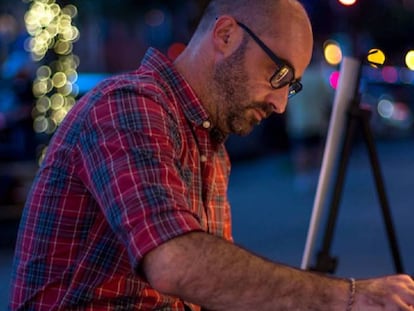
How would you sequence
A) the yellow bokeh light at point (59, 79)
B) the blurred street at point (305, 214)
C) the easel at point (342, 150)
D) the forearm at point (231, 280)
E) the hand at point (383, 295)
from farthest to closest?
the yellow bokeh light at point (59, 79) < the blurred street at point (305, 214) < the easel at point (342, 150) < the hand at point (383, 295) < the forearm at point (231, 280)

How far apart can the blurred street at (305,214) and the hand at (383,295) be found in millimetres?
4815

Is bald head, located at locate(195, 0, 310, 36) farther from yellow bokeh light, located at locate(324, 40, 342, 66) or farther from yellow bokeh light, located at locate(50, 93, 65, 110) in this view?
yellow bokeh light, located at locate(50, 93, 65, 110)

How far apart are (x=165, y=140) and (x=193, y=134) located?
25 cm

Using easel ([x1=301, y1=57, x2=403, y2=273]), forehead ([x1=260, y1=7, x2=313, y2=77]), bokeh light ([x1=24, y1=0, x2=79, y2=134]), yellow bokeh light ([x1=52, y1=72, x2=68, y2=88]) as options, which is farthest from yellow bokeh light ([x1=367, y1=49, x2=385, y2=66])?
yellow bokeh light ([x1=52, y1=72, x2=68, y2=88])

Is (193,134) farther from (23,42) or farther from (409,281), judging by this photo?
(23,42)

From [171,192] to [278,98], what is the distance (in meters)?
0.50

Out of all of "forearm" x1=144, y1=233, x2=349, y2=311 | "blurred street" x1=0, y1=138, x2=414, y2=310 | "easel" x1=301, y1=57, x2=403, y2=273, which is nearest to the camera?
"forearm" x1=144, y1=233, x2=349, y2=311

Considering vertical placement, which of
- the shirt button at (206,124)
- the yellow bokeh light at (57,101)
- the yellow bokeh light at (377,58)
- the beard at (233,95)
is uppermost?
the yellow bokeh light at (377,58)

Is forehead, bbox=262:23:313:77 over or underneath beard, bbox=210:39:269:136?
over

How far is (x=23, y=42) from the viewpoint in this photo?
10.3 meters

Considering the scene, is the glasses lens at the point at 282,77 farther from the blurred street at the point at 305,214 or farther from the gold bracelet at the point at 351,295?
the blurred street at the point at 305,214

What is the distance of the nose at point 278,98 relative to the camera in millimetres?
2191

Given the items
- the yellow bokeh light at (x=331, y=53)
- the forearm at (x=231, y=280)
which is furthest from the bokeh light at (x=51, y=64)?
the forearm at (x=231, y=280)

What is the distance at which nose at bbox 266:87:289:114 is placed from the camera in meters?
2.19
